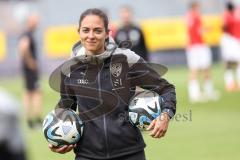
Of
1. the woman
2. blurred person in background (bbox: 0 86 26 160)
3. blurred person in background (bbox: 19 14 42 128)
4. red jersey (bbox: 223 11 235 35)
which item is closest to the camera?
blurred person in background (bbox: 0 86 26 160)

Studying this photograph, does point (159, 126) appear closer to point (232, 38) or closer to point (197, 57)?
point (197, 57)

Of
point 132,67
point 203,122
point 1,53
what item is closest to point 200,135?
point 203,122

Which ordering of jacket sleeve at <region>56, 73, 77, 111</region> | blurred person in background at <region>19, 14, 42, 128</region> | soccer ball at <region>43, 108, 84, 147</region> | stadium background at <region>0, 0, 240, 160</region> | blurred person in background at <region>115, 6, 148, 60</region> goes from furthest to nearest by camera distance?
stadium background at <region>0, 0, 240, 160</region>, blurred person in background at <region>19, 14, 42, 128</region>, blurred person in background at <region>115, 6, 148, 60</region>, jacket sleeve at <region>56, 73, 77, 111</region>, soccer ball at <region>43, 108, 84, 147</region>

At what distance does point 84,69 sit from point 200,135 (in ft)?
28.4

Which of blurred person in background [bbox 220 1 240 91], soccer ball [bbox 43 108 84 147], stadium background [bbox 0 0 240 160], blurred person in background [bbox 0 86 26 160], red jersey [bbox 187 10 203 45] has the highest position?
blurred person in background [bbox 0 86 26 160]

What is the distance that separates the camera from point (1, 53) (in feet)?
96.4

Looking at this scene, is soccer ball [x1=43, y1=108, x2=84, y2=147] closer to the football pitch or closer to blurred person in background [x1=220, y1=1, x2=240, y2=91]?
the football pitch

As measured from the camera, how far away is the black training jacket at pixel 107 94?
5.04 meters

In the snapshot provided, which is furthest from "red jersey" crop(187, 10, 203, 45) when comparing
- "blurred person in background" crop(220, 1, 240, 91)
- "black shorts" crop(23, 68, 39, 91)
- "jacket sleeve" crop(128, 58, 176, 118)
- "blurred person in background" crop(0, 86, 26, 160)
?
"blurred person in background" crop(0, 86, 26, 160)

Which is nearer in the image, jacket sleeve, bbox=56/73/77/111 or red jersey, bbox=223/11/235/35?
jacket sleeve, bbox=56/73/77/111

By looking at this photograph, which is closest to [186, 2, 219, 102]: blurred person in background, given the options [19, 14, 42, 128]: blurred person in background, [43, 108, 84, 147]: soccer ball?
[19, 14, 42, 128]: blurred person in background

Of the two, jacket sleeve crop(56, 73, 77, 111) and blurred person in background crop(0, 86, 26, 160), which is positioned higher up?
blurred person in background crop(0, 86, 26, 160)

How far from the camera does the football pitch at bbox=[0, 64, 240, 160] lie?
11.5 metres

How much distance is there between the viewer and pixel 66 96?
528 centimetres
